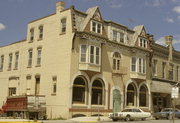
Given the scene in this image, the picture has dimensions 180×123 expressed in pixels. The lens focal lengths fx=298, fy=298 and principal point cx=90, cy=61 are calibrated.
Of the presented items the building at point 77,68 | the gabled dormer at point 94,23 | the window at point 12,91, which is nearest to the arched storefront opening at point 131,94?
the building at point 77,68

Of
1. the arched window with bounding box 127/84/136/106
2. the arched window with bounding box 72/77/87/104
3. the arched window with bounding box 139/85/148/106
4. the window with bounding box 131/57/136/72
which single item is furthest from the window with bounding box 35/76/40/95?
the arched window with bounding box 139/85/148/106

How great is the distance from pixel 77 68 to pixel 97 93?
4841 millimetres

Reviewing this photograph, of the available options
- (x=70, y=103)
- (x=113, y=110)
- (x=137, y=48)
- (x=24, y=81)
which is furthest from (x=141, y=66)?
Answer: (x=24, y=81)

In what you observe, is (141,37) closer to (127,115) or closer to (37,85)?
(127,115)

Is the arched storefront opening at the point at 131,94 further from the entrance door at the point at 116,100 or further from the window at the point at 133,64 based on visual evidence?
the entrance door at the point at 116,100

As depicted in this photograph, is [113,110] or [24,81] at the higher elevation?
[24,81]

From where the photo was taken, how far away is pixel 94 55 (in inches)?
1406

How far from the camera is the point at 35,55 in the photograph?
39562 mm

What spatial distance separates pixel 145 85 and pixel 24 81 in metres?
17.7

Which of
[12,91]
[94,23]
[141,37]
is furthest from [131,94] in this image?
[12,91]

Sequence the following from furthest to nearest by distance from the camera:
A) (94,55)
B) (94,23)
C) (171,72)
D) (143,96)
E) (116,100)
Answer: (171,72) < (143,96) < (116,100) < (94,23) < (94,55)

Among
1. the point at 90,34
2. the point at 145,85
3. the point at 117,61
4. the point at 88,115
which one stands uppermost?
the point at 90,34

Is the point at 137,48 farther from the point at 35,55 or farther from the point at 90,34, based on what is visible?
the point at 35,55

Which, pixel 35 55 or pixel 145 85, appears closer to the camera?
pixel 35 55
